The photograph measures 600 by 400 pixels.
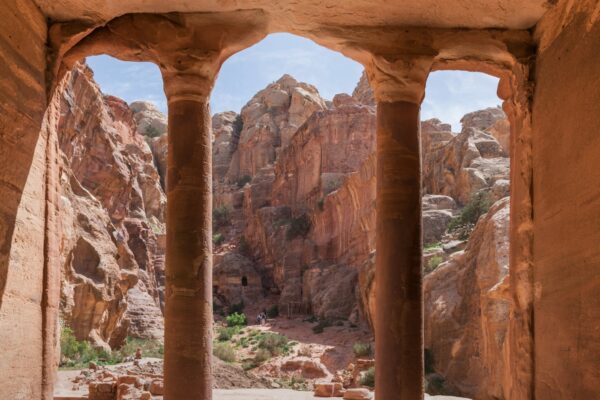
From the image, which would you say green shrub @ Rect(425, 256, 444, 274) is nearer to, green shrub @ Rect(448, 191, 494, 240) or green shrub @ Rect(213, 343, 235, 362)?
green shrub @ Rect(448, 191, 494, 240)

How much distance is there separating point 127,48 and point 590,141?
225 inches

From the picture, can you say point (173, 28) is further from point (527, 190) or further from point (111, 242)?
point (111, 242)

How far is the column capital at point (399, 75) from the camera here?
8.38 m

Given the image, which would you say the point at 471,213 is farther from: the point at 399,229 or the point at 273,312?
the point at 399,229

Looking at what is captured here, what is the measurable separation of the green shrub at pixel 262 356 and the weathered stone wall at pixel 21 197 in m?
28.8

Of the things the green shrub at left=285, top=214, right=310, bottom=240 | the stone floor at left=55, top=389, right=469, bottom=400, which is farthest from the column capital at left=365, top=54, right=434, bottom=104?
the green shrub at left=285, top=214, right=310, bottom=240

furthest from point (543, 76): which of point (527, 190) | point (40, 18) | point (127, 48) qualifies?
point (40, 18)

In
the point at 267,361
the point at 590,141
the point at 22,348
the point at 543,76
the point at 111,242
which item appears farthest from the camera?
the point at 267,361

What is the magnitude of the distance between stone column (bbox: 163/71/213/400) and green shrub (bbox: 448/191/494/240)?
28.0 metres

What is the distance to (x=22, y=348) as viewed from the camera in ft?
24.6

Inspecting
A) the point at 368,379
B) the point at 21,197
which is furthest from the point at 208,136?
the point at 368,379

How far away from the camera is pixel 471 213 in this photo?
3522cm

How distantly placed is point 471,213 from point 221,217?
41.1 metres

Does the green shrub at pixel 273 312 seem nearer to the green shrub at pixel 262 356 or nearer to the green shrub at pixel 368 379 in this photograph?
the green shrub at pixel 262 356
